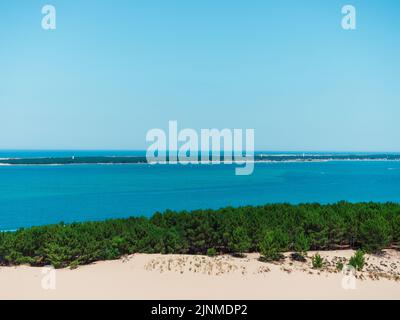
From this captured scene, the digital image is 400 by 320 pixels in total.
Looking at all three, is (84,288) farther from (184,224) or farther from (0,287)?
(184,224)

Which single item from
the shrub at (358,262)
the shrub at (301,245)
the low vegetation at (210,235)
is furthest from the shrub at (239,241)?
the shrub at (358,262)

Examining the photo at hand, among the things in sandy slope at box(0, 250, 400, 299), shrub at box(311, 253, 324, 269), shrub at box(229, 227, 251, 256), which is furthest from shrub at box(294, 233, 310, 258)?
shrub at box(229, 227, 251, 256)

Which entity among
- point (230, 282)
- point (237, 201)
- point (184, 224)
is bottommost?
point (237, 201)

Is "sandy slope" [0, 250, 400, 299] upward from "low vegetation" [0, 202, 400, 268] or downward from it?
downward

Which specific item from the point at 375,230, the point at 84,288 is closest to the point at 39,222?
the point at 84,288

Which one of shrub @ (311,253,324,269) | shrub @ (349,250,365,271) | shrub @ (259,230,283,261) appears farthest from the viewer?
shrub @ (259,230,283,261)

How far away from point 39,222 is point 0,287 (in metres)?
20.4

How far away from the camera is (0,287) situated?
35.7 ft

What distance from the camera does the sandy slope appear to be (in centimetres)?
1050

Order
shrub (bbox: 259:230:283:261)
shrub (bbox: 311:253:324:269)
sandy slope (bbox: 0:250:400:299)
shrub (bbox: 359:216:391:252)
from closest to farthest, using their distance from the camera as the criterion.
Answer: sandy slope (bbox: 0:250:400:299)
shrub (bbox: 311:253:324:269)
shrub (bbox: 259:230:283:261)
shrub (bbox: 359:216:391:252)

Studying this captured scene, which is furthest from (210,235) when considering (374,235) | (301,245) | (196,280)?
(374,235)

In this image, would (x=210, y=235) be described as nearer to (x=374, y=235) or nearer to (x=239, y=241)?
(x=239, y=241)

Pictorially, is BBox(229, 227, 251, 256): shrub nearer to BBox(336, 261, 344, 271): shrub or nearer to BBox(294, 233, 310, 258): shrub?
BBox(294, 233, 310, 258): shrub
